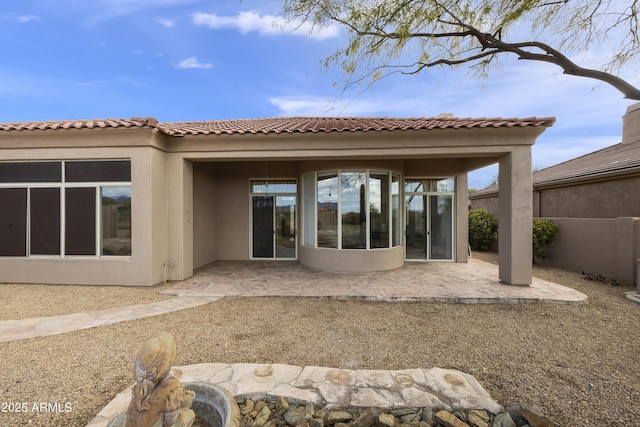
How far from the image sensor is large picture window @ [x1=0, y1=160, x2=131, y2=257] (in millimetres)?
6684

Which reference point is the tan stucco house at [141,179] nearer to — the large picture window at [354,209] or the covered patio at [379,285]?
the covered patio at [379,285]

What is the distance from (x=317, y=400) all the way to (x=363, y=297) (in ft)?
10.9

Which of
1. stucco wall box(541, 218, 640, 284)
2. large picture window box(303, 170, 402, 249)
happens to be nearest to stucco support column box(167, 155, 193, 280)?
large picture window box(303, 170, 402, 249)

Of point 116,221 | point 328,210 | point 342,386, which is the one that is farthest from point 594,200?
point 116,221

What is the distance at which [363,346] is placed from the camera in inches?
153

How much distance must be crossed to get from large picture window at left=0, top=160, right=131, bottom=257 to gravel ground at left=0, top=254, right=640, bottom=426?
4.23 feet

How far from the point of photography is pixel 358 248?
8.04 m

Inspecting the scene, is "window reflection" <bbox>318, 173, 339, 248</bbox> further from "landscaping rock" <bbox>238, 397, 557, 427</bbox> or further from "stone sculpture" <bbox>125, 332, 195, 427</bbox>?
"stone sculpture" <bbox>125, 332, 195, 427</bbox>

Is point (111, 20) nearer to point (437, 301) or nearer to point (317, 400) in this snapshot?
point (317, 400)

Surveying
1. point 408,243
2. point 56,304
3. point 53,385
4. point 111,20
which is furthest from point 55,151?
point 408,243

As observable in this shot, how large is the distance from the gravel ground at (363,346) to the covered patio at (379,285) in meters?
0.30

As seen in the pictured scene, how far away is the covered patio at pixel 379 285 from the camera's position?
5.82m

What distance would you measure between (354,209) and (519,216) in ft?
13.1

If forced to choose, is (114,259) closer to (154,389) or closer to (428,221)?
(154,389)
